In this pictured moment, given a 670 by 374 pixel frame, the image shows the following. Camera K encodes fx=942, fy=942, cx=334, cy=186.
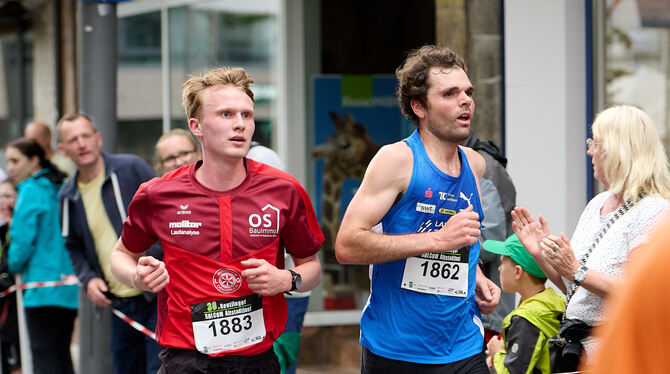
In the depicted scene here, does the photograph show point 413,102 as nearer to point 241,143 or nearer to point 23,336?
point 241,143

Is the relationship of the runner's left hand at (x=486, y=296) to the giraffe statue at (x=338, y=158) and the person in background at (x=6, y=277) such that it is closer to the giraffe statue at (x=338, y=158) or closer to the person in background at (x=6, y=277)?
the person in background at (x=6, y=277)

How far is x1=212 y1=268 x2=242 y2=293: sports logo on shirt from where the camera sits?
3.63 metres

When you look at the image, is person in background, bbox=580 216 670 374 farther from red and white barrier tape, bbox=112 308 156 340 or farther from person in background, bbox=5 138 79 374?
person in background, bbox=5 138 79 374

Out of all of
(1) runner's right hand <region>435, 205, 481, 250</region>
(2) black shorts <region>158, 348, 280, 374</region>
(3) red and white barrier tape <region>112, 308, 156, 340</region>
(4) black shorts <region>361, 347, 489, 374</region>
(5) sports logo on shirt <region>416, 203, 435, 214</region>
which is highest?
Answer: (5) sports logo on shirt <region>416, 203, 435, 214</region>

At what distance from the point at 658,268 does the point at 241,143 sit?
2.81m

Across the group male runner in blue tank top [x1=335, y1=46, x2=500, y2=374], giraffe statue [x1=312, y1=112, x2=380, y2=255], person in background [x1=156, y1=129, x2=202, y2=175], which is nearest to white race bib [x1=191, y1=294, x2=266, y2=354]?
male runner in blue tank top [x1=335, y1=46, x2=500, y2=374]

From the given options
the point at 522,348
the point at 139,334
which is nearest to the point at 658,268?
the point at 522,348

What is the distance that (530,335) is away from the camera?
4062 millimetres

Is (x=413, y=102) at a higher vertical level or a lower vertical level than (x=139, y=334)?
higher

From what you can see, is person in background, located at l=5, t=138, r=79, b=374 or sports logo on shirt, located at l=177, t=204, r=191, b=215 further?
person in background, located at l=5, t=138, r=79, b=374

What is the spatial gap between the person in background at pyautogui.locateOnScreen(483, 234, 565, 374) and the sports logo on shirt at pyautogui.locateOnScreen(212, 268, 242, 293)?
49.2 inches

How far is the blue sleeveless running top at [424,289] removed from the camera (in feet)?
12.2

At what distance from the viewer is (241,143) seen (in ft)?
12.2

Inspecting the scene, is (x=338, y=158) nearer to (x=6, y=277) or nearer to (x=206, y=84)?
(x=6, y=277)
